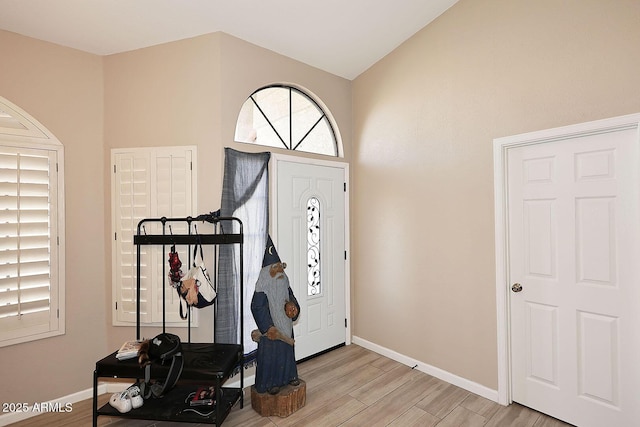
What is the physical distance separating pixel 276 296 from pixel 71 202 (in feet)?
6.08

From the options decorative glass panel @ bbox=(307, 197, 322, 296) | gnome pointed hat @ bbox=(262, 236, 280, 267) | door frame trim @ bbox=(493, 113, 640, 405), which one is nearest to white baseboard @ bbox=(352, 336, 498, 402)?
door frame trim @ bbox=(493, 113, 640, 405)

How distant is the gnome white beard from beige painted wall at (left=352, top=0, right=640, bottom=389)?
132 cm

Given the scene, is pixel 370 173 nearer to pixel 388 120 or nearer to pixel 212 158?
pixel 388 120

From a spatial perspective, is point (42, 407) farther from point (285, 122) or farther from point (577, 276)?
point (577, 276)

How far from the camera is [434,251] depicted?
2928 millimetres

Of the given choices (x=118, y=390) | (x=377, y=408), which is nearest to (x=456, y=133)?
(x=377, y=408)

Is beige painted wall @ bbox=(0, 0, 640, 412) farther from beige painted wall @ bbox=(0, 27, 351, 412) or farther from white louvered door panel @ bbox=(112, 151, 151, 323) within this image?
white louvered door panel @ bbox=(112, 151, 151, 323)

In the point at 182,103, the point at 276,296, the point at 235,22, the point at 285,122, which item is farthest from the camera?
the point at 285,122

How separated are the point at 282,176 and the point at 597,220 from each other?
2.45 metres

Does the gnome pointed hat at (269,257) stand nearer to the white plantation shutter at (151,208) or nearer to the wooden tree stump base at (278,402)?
the white plantation shutter at (151,208)

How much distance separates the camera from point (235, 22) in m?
2.56

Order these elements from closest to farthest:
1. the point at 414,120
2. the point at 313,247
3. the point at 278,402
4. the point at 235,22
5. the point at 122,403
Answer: the point at 122,403 → the point at 278,402 → the point at 235,22 → the point at 414,120 → the point at 313,247

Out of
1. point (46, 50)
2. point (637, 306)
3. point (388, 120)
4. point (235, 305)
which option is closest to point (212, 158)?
point (235, 305)

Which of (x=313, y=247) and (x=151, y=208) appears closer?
(x=151, y=208)
